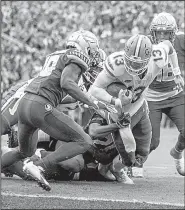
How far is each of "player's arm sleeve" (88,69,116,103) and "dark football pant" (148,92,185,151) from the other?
129 centimetres

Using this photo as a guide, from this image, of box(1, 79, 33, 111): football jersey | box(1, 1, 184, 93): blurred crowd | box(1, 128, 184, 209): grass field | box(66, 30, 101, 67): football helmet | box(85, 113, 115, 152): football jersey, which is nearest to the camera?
box(1, 128, 184, 209): grass field

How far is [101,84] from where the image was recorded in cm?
602

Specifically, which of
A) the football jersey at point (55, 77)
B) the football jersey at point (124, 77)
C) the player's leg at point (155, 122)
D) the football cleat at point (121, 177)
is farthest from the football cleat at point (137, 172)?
the football jersey at point (55, 77)

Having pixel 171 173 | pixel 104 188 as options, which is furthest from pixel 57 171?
pixel 171 173

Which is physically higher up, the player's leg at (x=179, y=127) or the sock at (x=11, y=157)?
the sock at (x=11, y=157)

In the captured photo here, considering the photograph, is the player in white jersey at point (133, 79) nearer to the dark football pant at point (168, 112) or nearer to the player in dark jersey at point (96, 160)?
the player in dark jersey at point (96, 160)

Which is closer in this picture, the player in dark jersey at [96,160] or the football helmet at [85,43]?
the football helmet at [85,43]

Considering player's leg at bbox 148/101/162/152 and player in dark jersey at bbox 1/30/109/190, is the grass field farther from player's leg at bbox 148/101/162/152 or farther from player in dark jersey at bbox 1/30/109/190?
player's leg at bbox 148/101/162/152

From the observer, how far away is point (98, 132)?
611 cm

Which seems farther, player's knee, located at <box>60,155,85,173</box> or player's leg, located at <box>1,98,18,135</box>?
player's leg, located at <box>1,98,18,135</box>

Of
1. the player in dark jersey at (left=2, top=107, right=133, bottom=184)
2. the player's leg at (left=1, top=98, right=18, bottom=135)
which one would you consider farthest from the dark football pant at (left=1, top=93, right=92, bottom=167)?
the player's leg at (left=1, top=98, right=18, bottom=135)

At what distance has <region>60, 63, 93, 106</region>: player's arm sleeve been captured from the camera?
5.23 m

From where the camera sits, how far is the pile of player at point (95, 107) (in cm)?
537

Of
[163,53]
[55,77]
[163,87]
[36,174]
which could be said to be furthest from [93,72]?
[36,174]
